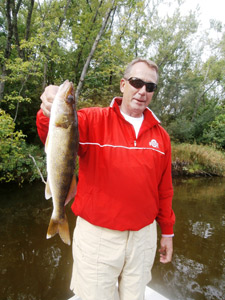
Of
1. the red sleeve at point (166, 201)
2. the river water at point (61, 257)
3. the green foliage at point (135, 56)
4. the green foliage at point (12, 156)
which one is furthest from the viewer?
the green foliage at point (135, 56)

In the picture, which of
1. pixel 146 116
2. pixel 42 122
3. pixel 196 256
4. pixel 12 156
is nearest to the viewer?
pixel 42 122

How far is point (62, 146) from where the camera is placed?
4.64ft

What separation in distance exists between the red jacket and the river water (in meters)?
2.71

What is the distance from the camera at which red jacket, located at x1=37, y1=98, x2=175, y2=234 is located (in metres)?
1.65

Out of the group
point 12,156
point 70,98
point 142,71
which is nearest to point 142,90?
point 142,71

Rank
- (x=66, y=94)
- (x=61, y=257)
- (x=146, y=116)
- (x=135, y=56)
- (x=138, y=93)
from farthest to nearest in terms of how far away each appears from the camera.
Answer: (x=135, y=56)
(x=61, y=257)
(x=146, y=116)
(x=138, y=93)
(x=66, y=94)

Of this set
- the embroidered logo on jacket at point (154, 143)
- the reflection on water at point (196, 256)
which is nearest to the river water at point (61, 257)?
the reflection on water at point (196, 256)

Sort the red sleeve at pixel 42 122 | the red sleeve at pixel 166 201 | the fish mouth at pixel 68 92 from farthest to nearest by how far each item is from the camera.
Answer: the red sleeve at pixel 166 201
the red sleeve at pixel 42 122
the fish mouth at pixel 68 92

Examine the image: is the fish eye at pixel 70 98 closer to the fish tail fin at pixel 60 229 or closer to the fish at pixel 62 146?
the fish at pixel 62 146

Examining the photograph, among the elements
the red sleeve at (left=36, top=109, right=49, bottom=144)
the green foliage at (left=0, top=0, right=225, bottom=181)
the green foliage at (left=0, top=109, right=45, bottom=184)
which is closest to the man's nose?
the red sleeve at (left=36, top=109, right=49, bottom=144)

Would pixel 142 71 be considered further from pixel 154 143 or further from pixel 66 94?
pixel 66 94

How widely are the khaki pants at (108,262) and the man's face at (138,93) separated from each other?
111 cm

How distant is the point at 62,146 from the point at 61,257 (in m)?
3.87

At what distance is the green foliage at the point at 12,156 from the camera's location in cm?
629
